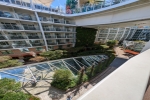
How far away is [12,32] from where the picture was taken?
50.7 feet

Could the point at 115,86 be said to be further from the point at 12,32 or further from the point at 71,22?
the point at 71,22

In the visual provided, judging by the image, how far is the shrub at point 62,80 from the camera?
27.3 feet

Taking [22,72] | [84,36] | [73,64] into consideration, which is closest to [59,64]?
[73,64]

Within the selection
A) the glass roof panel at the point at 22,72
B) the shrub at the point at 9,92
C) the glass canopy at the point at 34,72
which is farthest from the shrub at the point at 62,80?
the shrub at the point at 9,92

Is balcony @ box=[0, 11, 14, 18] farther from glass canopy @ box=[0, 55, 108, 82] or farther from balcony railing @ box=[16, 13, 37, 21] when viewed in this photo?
glass canopy @ box=[0, 55, 108, 82]

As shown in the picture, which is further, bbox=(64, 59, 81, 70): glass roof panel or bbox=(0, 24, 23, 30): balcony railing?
bbox=(0, 24, 23, 30): balcony railing

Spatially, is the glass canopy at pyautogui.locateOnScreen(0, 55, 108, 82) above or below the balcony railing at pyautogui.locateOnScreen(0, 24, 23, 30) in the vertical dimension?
below

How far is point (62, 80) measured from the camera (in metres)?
8.58

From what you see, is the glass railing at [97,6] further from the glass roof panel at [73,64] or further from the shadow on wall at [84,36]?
the glass roof panel at [73,64]

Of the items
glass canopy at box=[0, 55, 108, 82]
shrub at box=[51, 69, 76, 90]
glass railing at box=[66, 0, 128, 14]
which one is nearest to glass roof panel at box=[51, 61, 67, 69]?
glass canopy at box=[0, 55, 108, 82]

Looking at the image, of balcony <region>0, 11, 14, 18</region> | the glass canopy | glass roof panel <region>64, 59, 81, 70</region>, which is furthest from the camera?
balcony <region>0, 11, 14, 18</region>

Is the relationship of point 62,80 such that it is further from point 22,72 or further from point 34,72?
point 22,72

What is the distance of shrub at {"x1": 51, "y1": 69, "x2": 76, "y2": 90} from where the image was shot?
8320mm

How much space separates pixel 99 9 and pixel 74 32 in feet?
36.3
